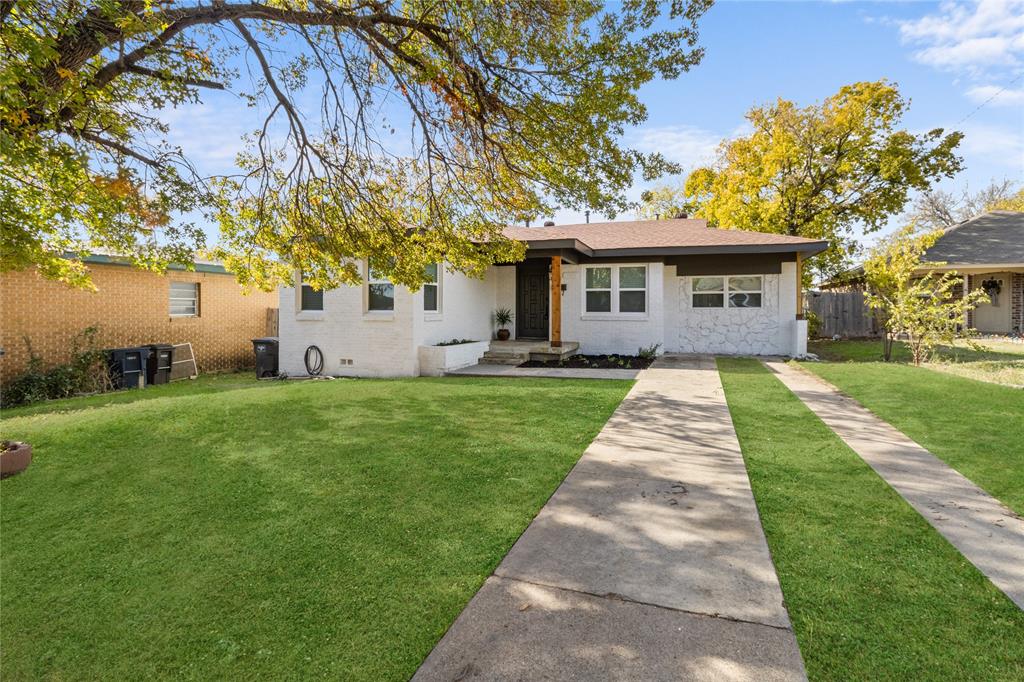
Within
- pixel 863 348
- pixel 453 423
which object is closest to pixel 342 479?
pixel 453 423

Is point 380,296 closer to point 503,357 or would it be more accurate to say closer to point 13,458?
point 503,357

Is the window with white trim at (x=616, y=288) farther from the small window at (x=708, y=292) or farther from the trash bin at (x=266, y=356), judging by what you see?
the trash bin at (x=266, y=356)

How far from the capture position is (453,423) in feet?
20.1

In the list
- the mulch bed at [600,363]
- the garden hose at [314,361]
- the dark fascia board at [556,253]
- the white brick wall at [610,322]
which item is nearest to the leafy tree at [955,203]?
the white brick wall at [610,322]

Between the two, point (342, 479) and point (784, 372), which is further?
point (784, 372)

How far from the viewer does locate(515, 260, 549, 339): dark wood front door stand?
14.9m

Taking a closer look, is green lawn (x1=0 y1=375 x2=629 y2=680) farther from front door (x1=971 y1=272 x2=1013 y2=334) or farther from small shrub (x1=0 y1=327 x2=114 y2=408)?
front door (x1=971 y1=272 x2=1013 y2=334)

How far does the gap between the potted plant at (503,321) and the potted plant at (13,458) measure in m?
11.1

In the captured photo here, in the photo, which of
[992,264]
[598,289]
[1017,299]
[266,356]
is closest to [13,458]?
[266,356]

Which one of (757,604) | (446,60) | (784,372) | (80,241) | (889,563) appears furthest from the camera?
(784,372)

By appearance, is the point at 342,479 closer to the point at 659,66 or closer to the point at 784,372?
the point at 659,66

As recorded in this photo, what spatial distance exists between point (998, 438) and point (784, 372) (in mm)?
5350

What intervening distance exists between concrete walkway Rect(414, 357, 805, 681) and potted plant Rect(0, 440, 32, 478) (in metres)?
4.68

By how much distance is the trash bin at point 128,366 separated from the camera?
11758mm
